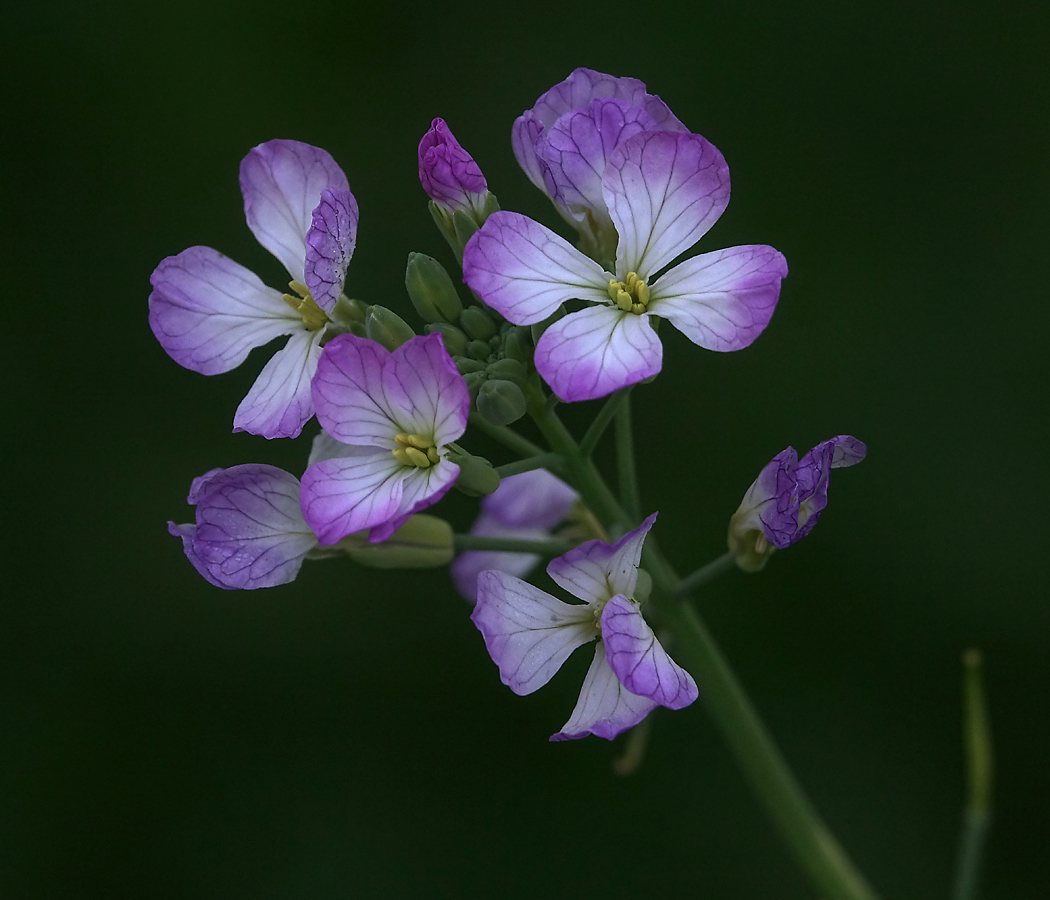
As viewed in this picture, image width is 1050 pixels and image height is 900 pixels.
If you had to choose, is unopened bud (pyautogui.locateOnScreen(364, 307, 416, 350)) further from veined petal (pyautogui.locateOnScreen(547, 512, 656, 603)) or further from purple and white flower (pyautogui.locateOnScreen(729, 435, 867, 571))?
purple and white flower (pyautogui.locateOnScreen(729, 435, 867, 571))

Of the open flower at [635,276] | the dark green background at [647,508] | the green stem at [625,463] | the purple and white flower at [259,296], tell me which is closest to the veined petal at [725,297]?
the open flower at [635,276]

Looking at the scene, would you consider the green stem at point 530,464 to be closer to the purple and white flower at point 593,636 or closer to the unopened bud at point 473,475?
the unopened bud at point 473,475

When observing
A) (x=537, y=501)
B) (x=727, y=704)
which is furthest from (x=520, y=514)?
(x=727, y=704)

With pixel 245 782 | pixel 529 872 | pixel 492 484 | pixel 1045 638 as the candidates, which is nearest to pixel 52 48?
pixel 245 782

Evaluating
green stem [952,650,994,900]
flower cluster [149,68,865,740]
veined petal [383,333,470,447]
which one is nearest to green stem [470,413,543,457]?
flower cluster [149,68,865,740]

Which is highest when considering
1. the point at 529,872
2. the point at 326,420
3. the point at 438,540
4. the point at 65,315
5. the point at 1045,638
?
the point at 65,315

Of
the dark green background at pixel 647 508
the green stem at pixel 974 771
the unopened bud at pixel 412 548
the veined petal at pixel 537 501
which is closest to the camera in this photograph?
the unopened bud at pixel 412 548

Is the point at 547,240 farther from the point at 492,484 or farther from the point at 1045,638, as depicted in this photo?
the point at 1045,638
